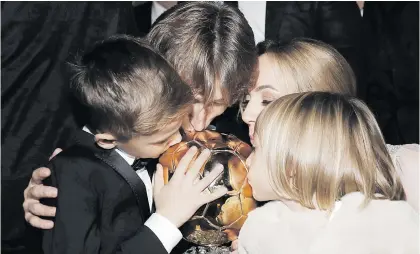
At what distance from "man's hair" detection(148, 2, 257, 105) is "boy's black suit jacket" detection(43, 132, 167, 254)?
1.12 feet

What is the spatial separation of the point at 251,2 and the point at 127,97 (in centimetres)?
113

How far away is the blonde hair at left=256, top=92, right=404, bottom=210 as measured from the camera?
5.10 ft

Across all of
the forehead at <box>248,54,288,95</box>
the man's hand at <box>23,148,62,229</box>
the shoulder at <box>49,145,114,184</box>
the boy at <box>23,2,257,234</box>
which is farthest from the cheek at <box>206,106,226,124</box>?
the man's hand at <box>23,148,62,229</box>

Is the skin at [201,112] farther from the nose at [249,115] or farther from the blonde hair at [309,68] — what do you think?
the blonde hair at [309,68]

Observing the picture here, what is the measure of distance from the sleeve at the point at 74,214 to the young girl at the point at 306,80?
53 cm

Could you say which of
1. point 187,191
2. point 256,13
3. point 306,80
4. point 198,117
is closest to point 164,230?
point 187,191

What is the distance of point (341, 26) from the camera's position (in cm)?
262

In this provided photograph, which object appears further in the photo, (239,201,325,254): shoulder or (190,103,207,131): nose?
(190,103,207,131): nose

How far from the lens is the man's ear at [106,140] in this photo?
1.73m

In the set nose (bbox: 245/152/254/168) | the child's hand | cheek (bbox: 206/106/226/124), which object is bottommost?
the child's hand

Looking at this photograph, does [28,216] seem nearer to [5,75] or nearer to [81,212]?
[81,212]

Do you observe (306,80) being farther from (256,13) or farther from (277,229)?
(256,13)

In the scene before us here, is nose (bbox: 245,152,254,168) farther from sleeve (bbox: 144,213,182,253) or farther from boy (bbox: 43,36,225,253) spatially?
sleeve (bbox: 144,213,182,253)

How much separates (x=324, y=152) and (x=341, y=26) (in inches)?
47.4
